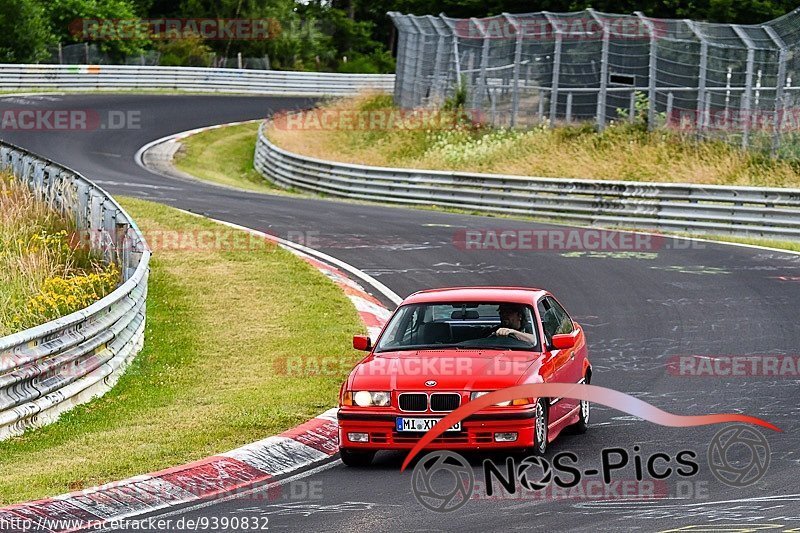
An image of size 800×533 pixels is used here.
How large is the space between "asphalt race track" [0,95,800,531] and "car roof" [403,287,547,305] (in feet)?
4.03

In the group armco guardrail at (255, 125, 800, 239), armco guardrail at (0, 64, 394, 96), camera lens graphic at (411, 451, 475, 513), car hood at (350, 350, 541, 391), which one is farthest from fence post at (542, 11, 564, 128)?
camera lens graphic at (411, 451, 475, 513)

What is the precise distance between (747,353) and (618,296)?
3.85 metres

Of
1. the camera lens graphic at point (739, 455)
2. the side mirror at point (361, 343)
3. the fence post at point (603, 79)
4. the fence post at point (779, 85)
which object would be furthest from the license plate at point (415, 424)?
the fence post at point (603, 79)

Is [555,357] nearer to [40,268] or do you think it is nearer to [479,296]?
[479,296]

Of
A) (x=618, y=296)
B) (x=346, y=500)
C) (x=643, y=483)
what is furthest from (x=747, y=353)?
(x=346, y=500)

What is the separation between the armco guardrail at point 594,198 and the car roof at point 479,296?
45.2 feet

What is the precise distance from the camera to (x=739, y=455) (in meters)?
9.77

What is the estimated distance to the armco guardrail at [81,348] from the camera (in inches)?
436

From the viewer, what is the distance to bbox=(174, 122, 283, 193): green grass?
39.4 m

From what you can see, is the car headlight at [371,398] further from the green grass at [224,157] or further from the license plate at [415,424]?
the green grass at [224,157]

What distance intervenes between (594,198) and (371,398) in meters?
17.7

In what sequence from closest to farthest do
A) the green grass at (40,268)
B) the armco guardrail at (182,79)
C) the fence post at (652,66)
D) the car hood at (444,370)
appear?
the car hood at (444,370) → the green grass at (40,268) → the fence post at (652,66) → the armco guardrail at (182,79)

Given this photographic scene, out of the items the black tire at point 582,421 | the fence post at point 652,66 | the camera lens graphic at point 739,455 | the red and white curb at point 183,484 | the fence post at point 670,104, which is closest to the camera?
the red and white curb at point 183,484

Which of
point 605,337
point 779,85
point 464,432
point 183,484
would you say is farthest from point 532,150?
point 183,484
